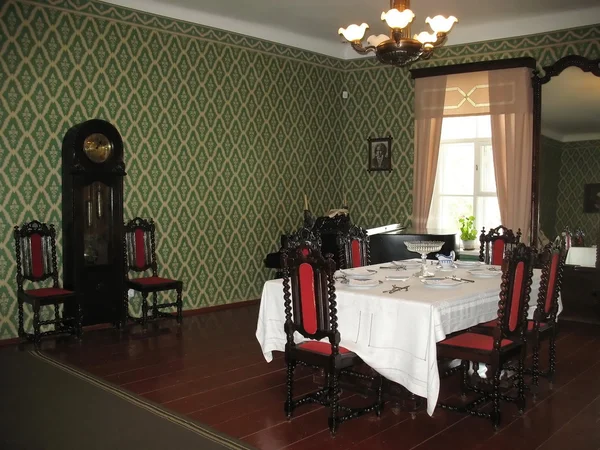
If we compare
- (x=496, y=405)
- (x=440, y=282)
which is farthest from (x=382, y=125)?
(x=496, y=405)

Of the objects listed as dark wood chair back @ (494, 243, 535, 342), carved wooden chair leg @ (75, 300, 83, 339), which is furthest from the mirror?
carved wooden chair leg @ (75, 300, 83, 339)

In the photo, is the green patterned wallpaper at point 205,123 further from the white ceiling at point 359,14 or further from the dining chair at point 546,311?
the dining chair at point 546,311

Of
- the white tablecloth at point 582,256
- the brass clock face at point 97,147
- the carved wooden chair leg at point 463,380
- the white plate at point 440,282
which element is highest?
the brass clock face at point 97,147

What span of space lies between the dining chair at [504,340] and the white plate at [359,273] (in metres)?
0.78

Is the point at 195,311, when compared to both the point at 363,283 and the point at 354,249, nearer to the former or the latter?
the point at 354,249

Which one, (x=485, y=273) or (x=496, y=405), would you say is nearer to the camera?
(x=496, y=405)

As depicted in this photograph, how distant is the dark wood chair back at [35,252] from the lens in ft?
18.3

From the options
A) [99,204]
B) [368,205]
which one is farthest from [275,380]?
[368,205]

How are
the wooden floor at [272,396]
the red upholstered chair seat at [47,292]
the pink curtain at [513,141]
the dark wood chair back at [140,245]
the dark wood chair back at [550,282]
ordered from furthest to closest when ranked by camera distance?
the pink curtain at [513,141]
the dark wood chair back at [140,245]
the red upholstered chair seat at [47,292]
the dark wood chair back at [550,282]
the wooden floor at [272,396]

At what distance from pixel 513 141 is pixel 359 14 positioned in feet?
7.49

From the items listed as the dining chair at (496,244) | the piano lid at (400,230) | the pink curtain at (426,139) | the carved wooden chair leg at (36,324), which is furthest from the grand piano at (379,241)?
the carved wooden chair leg at (36,324)

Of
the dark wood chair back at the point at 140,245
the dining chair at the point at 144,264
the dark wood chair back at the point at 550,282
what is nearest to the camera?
the dark wood chair back at the point at 550,282

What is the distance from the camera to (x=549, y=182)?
7.07 meters

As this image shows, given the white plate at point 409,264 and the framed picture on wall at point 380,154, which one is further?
the framed picture on wall at point 380,154
